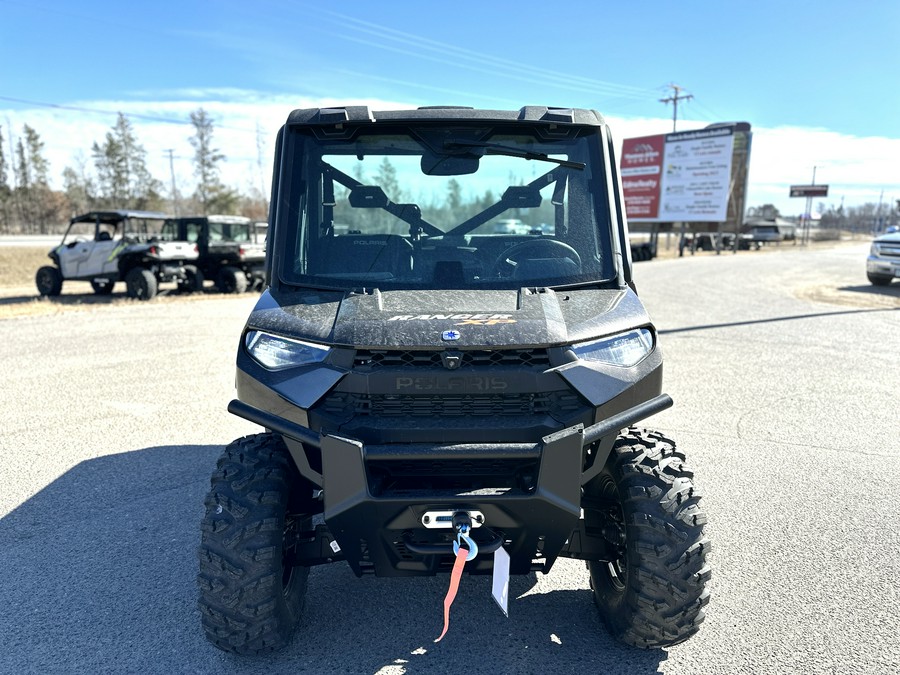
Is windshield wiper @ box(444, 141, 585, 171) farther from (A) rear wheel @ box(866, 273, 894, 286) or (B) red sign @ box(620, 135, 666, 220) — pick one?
(B) red sign @ box(620, 135, 666, 220)

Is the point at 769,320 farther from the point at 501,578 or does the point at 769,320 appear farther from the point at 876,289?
the point at 501,578

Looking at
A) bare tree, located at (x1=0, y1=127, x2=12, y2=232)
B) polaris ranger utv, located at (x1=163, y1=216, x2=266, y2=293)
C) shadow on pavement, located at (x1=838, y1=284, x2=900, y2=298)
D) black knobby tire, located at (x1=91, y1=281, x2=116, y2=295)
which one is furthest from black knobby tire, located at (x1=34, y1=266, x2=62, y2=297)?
bare tree, located at (x1=0, y1=127, x2=12, y2=232)

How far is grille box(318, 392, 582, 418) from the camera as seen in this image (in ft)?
8.07

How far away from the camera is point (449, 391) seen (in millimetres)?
2432

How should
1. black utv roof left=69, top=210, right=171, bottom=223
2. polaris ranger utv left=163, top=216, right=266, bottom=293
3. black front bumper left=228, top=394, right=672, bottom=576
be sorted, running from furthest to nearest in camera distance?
polaris ranger utv left=163, top=216, right=266, bottom=293 < black utv roof left=69, top=210, right=171, bottom=223 < black front bumper left=228, top=394, right=672, bottom=576

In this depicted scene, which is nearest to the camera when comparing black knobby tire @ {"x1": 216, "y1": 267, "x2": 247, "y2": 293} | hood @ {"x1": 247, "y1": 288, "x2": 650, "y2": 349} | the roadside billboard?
hood @ {"x1": 247, "y1": 288, "x2": 650, "y2": 349}

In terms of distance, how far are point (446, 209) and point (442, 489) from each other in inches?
55.0

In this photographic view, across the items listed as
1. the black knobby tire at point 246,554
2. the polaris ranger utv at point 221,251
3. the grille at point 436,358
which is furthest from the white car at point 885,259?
the black knobby tire at point 246,554

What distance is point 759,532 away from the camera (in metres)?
3.95

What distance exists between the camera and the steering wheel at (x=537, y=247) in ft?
10.1

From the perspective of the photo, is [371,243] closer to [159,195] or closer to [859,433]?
[859,433]

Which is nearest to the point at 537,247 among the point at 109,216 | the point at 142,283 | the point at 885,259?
the point at 142,283

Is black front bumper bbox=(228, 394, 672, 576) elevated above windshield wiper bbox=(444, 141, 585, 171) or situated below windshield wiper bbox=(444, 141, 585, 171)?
below

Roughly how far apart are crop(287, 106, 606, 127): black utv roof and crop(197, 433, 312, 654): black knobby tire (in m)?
1.49
